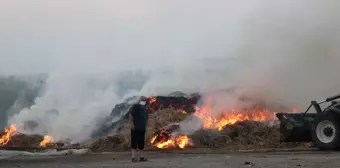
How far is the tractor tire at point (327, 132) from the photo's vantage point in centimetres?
1575

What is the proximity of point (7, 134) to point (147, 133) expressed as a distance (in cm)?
825

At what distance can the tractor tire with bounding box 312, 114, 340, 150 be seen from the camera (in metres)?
15.8

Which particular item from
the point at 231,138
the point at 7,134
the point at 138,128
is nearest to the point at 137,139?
the point at 138,128

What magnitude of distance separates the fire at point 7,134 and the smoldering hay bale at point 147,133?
18.0 feet

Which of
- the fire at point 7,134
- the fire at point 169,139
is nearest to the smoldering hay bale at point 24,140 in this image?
the fire at point 7,134

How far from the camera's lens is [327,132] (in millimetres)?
16078

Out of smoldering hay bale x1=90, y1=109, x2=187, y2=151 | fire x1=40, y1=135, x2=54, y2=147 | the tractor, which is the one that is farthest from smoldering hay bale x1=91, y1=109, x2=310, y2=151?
fire x1=40, y1=135, x2=54, y2=147

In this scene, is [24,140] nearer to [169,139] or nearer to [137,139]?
[169,139]

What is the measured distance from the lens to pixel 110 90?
28.2m

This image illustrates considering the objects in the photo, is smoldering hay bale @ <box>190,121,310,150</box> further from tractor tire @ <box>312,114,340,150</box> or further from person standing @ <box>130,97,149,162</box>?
person standing @ <box>130,97,149,162</box>

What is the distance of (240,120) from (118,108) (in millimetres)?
7296

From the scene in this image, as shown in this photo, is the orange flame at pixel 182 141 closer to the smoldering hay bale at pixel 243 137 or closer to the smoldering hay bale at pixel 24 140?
the smoldering hay bale at pixel 243 137

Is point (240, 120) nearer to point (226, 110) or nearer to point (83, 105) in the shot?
point (226, 110)

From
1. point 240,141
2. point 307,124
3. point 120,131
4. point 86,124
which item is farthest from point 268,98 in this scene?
point 86,124
